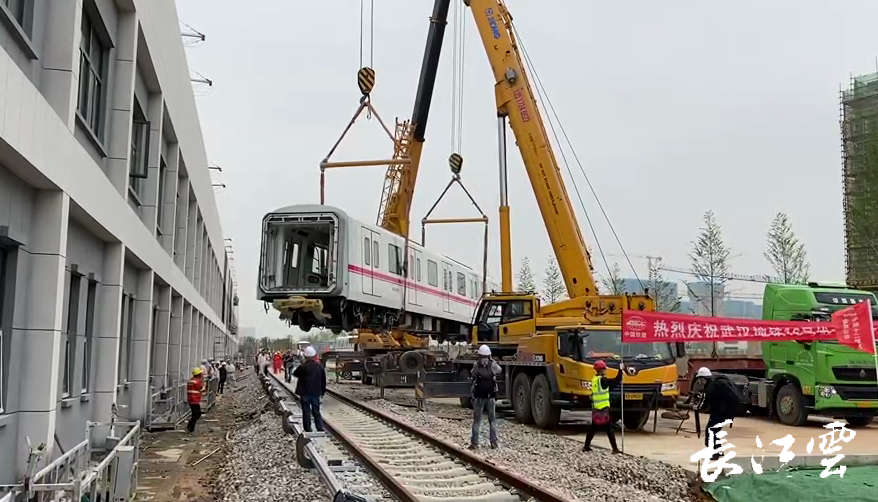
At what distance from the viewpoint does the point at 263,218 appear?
1775 centimetres

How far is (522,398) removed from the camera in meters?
16.0

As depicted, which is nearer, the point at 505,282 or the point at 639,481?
the point at 639,481

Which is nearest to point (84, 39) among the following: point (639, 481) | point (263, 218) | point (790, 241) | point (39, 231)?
point (39, 231)

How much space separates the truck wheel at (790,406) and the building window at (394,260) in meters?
9.77

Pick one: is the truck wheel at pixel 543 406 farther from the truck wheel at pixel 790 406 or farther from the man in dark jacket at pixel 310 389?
the truck wheel at pixel 790 406

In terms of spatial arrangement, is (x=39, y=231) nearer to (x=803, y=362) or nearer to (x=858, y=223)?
(x=803, y=362)

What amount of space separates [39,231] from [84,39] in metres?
3.59

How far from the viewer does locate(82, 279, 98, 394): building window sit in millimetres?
11348

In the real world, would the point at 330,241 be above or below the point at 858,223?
below

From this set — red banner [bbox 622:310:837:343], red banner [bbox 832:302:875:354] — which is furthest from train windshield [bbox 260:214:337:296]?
red banner [bbox 832:302:875:354]

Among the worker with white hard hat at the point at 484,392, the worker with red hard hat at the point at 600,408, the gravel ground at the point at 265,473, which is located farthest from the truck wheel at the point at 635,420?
the gravel ground at the point at 265,473

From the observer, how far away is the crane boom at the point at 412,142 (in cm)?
2275

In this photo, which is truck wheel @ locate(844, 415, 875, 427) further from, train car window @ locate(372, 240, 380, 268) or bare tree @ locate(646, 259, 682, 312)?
bare tree @ locate(646, 259, 682, 312)

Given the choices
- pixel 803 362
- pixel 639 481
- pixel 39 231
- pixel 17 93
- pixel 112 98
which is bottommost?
pixel 639 481
